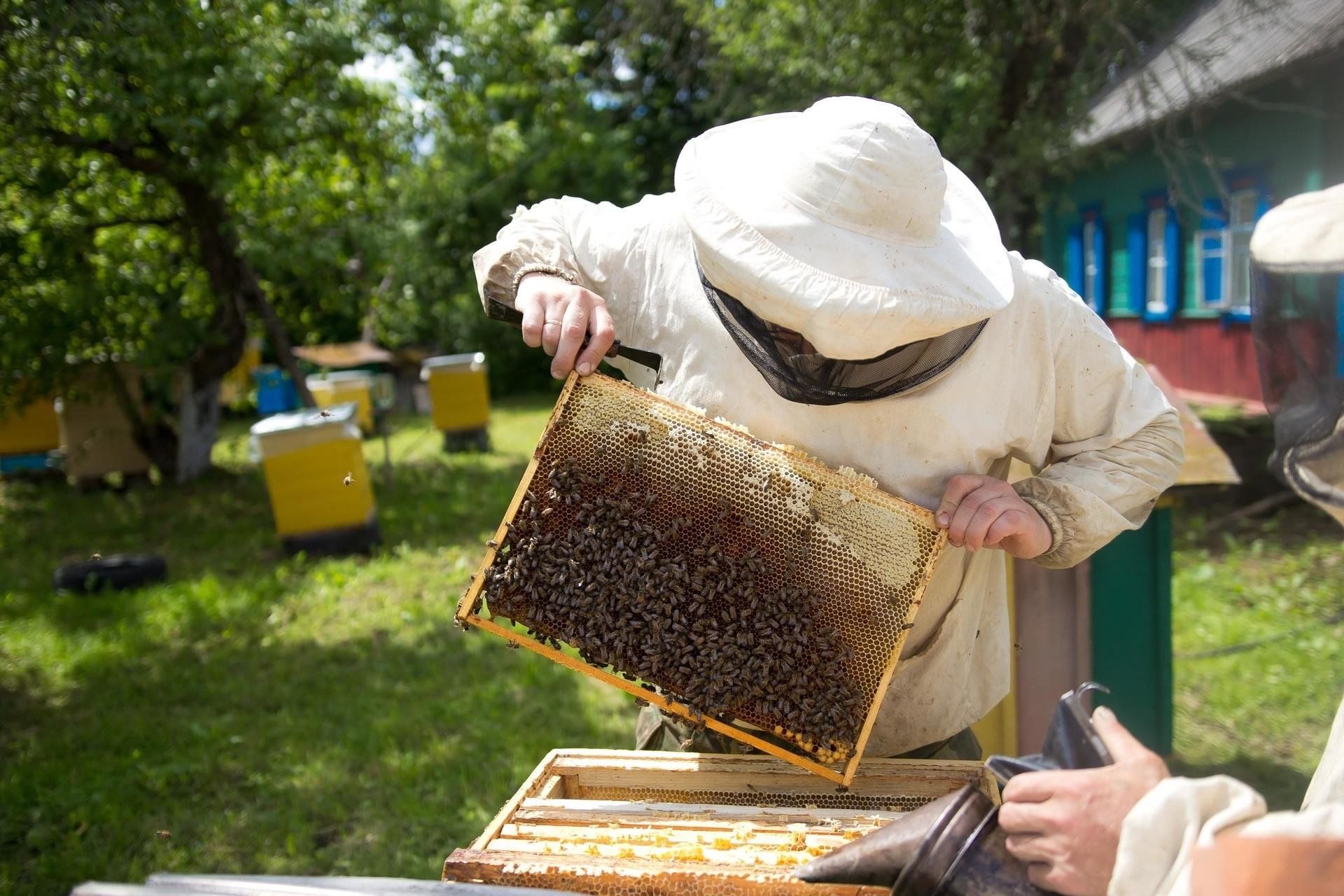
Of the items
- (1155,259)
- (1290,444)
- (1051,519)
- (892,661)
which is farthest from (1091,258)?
(1290,444)

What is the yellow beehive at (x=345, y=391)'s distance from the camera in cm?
1300

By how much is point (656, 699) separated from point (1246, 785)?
1055 millimetres

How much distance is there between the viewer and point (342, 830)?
13.9ft

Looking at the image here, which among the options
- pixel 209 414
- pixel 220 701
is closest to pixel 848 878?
pixel 220 701

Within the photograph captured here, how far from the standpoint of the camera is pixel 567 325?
202cm

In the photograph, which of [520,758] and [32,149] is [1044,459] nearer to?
[520,758]

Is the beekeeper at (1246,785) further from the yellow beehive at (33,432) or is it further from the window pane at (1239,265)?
the yellow beehive at (33,432)

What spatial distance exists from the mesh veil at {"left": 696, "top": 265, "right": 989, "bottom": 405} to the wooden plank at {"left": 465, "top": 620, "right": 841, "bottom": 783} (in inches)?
26.6

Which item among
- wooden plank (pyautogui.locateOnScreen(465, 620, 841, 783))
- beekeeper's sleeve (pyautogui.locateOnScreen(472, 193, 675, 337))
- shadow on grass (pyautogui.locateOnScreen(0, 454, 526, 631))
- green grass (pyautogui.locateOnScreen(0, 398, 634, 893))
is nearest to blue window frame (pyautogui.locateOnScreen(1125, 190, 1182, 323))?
shadow on grass (pyautogui.locateOnScreen(0, 454, 526, 631))

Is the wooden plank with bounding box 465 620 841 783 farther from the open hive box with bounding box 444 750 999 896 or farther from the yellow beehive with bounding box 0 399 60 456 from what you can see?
the yellow beehive with bounding box 0 399 60 456

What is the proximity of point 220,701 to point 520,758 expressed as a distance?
200 cm

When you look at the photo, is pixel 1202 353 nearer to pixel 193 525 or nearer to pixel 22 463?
pixel 193 525

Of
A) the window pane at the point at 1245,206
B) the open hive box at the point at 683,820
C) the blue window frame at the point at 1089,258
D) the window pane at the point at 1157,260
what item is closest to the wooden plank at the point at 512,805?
the open hive box at the point at 683,820

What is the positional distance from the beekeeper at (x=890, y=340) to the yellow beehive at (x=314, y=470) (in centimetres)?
577
